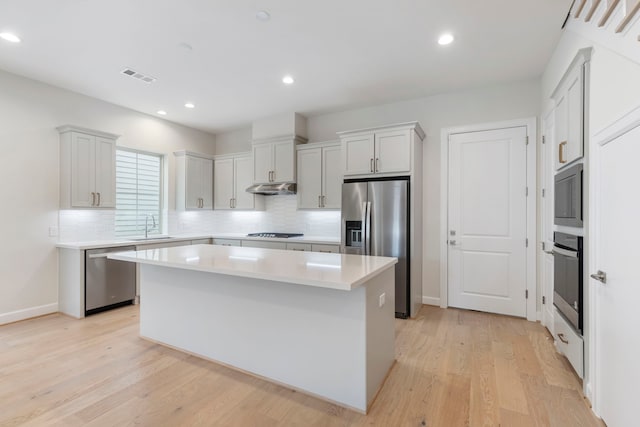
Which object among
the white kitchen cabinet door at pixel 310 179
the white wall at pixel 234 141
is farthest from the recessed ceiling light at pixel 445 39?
the white wall at pixel 234 141

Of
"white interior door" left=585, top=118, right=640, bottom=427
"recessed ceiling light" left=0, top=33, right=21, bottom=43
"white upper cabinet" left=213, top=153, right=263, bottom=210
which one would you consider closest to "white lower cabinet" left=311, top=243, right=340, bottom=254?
"white upper cabinet" left=213, top=153, right=263, bottom=210

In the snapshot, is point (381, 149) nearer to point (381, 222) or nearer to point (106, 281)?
point (381, 222)

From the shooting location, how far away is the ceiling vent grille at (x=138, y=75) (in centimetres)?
344

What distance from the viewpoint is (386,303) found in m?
2.37

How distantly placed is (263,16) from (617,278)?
2993mm

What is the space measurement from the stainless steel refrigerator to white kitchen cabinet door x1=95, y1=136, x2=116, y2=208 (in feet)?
10.6

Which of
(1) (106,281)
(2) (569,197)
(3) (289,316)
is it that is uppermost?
(2) (569,197)

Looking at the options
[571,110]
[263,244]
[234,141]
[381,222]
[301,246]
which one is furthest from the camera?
[234,141]

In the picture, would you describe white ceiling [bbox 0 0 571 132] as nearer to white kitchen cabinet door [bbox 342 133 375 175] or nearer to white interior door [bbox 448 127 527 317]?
white kitchen cabinet door [bbox 342 133 375 175]

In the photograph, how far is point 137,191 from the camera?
16.2 feet

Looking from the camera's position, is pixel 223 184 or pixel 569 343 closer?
pixel 569 343

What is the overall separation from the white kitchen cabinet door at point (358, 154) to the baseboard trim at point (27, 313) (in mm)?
4136

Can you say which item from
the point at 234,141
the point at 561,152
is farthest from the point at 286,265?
the point at 234,141

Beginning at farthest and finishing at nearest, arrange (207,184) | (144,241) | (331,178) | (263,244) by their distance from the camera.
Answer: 1. (207,184)
2. (263,244)
3. (331,178)
4. (144,241)
